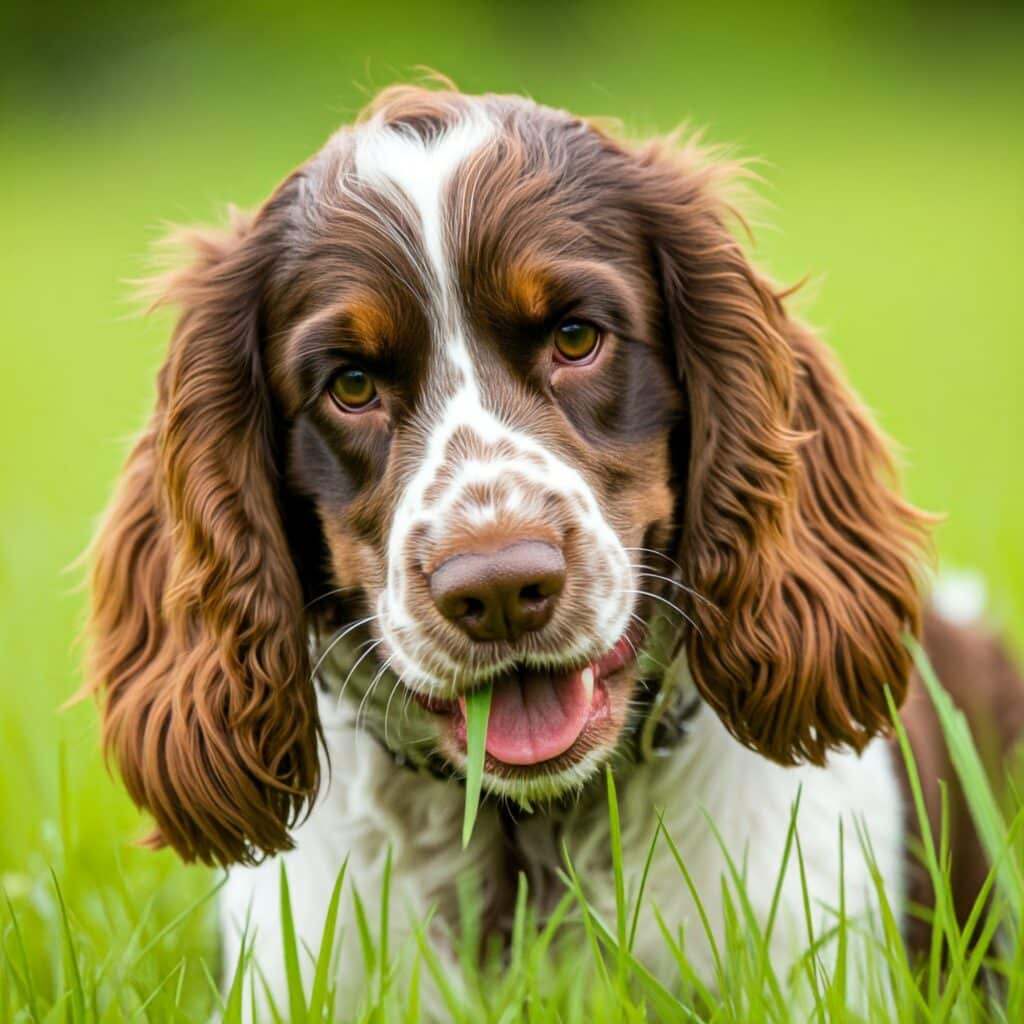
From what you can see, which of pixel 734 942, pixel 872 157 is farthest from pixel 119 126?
pixel 734 942

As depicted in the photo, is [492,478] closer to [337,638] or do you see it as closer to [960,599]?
[337,638]

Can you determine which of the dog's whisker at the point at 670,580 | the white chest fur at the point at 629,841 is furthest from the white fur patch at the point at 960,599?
the dog's whisker at the point at 670,580

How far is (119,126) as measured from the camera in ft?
67.2

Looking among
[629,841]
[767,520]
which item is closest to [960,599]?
[767,520]

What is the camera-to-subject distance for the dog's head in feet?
9.30

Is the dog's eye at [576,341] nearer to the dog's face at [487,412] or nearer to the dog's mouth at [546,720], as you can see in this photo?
the dog's face at [487,412]

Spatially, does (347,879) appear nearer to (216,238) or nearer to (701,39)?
(216,238)

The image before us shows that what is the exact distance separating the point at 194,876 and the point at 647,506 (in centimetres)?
155

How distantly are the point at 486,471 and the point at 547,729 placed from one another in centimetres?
46

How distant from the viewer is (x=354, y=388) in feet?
9.84

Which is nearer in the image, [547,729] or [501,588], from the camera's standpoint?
[501,588]

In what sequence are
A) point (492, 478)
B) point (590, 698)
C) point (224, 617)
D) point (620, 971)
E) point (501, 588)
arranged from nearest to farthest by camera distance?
point (620, 971), point (501, 588), point (492, 478), point (590, 698), point (224, 617)

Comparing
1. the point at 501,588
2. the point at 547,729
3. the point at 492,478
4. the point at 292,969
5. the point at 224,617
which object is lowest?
the point at 292,969

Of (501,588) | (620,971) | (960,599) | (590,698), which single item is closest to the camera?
(620,971)
